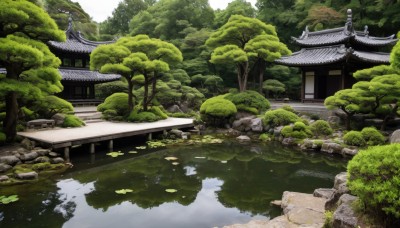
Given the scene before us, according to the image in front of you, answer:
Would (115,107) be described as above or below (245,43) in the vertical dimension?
below

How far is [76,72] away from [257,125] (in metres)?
14.7

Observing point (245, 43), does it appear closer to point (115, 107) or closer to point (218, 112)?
point (218, 112)

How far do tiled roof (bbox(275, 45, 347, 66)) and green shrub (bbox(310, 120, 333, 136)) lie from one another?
5.11 metres

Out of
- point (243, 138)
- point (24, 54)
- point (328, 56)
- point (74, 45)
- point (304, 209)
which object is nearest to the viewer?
point (304, 209)

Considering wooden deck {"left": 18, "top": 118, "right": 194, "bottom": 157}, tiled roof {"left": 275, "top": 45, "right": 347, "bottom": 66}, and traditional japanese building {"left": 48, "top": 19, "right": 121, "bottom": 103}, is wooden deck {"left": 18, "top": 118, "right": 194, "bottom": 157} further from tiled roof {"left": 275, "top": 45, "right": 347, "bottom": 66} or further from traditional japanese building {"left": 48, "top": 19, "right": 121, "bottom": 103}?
tiled roof {"left": 275, "top": 45, "right": 347, "bottom": 66}

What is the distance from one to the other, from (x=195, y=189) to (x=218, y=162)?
3.36m

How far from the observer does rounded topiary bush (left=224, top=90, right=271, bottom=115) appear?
1967 centimetres

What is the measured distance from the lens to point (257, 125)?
59.2ft

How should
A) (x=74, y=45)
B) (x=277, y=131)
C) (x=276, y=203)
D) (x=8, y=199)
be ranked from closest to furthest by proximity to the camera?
1. (x=8, y=199)
2. (x=276, y=203)
3. (x=277, y=131)
4. (x=74, y=45)

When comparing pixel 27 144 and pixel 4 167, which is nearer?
pixel 4 167

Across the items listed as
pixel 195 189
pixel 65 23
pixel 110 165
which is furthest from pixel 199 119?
pixel 65 23

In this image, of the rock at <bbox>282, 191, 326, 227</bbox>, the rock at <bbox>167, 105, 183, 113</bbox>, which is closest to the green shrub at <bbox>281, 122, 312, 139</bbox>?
the rock at <bbox>282, 191, 326, 227</bbox>

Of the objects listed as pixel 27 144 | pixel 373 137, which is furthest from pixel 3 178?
pixel 373 137

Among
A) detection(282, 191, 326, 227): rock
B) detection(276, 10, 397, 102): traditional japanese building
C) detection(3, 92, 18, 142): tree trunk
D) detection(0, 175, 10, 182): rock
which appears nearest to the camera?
detection(282, 191, 326, 227): rock
